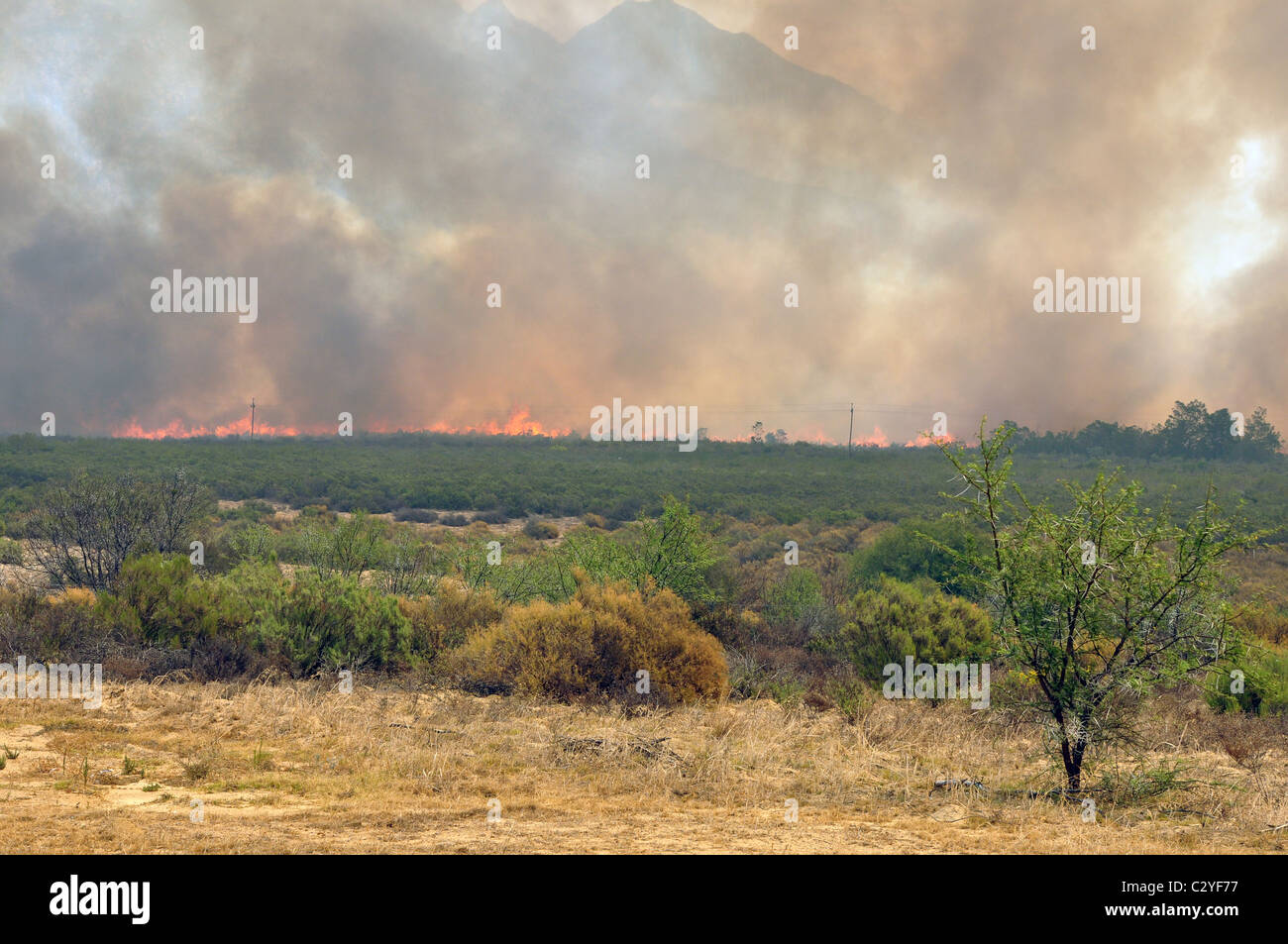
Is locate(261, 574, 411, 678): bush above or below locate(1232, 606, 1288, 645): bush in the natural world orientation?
above

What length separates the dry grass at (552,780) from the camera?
6.89 metres

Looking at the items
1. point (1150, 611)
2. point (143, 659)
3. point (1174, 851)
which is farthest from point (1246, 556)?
point (143, 659)

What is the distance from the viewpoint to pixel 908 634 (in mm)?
14383

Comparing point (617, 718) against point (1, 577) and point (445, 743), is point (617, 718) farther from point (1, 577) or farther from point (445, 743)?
point (1, 577)

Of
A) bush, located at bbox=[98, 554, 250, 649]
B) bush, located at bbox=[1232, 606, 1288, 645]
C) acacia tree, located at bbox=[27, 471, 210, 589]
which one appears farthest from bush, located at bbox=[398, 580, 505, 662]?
bush, located at bbox=[1232, 606, 1288, 645]

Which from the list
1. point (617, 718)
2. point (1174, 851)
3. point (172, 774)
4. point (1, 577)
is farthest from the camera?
point (1, 577)

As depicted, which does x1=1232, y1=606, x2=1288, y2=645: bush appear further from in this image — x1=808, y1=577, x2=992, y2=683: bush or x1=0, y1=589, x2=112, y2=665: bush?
x1=0, y1=589, x2=112, y2=665: bush

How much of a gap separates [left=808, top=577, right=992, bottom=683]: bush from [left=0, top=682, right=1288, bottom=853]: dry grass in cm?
243

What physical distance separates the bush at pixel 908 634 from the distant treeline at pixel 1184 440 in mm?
88577

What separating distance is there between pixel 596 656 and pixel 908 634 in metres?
5.46

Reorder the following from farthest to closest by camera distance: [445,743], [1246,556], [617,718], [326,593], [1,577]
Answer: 1. [1246,556]
2. [1,577]
3. [326,593]
4. [617,718]
5. [445,743]

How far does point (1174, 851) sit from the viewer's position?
264 inches

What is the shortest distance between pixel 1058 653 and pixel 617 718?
5207mm

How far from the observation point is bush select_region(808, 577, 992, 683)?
46.8 feet
